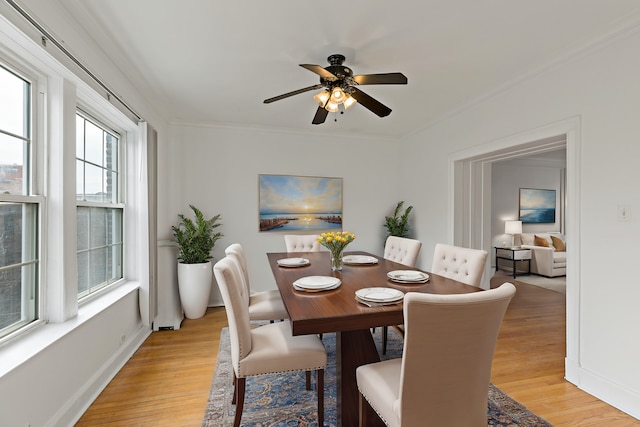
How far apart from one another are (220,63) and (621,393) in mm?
3715

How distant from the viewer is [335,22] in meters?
1.95

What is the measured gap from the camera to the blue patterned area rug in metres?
1.83

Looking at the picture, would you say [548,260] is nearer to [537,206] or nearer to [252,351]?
[537,206]

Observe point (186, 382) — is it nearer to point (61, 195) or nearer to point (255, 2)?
point (61, 195)

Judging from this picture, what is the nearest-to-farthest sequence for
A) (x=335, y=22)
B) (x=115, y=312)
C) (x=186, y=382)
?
1. (x=335, y=22)
2. (x=186, y=382)
3. (x=115, y=312)

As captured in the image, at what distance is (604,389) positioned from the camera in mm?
2070

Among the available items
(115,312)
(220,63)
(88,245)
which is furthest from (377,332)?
(220,63)

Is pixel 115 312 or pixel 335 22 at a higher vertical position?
pixel 335 22

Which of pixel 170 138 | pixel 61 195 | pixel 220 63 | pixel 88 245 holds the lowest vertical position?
pixel 88 245

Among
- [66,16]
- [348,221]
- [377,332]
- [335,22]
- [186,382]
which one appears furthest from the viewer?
[348,221]

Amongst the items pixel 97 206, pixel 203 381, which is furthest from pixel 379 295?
pixel 97 206

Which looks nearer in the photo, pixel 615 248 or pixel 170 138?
pixel 615 248

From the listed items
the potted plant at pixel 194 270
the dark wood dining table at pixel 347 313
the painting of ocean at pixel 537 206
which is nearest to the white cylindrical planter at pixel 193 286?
the potted plant at pixel 194 270

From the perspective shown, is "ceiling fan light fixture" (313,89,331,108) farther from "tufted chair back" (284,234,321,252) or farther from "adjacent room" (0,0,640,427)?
"tufted chair back" (284,234,321,252)
